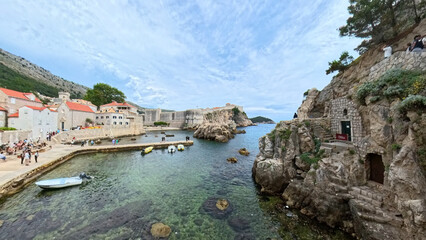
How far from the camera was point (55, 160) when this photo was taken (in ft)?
49.5

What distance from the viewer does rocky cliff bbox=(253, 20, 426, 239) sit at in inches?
229

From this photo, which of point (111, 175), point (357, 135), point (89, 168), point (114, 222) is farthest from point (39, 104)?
point (357, 135)

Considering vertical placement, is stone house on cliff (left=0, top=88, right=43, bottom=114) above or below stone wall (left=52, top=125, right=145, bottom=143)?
above

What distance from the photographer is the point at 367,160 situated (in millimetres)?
8242

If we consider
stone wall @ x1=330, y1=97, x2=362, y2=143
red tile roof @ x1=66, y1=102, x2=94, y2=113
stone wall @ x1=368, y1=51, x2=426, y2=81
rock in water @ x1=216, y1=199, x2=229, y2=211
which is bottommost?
rock in water @ x1=216, y1=199, x2=229, y2=211

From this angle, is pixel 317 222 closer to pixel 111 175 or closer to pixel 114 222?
pixel 114 222

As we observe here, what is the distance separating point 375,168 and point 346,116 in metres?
4.32

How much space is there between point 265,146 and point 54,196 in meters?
16.5

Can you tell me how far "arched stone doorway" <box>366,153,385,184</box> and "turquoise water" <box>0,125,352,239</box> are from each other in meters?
4.45

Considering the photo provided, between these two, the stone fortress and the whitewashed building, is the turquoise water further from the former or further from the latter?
the stone fortress

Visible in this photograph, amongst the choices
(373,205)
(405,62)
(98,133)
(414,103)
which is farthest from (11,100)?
(405,62)

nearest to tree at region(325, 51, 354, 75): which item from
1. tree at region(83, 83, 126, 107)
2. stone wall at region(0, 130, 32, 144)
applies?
stone wall at region(0, 130, 32, 144)

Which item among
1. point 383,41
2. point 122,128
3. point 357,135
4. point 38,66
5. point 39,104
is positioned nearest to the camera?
point 357,135

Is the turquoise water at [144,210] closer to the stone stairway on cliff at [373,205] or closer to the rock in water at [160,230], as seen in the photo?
the rock in water at [160,230]
